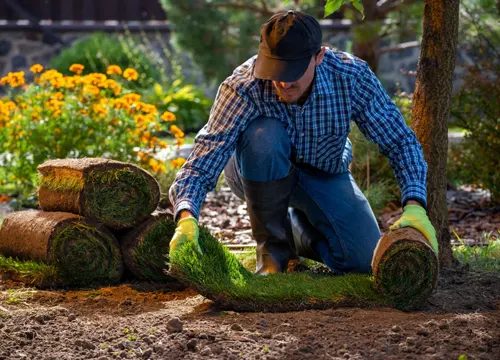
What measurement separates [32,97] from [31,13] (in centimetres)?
581

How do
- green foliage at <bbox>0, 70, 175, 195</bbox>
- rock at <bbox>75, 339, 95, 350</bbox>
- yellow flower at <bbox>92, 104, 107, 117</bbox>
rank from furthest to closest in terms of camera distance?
green foliage at <bbox>0, 70, 175, 195</bbox>, yellow flower at <bbox>92, 104, 107, 117</bbox>, rock at <bbox>75, 339, 95, 350</bbox>

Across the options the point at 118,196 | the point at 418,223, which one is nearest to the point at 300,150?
the point at 418,223

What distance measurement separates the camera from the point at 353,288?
3.15 meters

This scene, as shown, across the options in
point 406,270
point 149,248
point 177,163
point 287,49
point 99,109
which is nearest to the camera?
point 406,270

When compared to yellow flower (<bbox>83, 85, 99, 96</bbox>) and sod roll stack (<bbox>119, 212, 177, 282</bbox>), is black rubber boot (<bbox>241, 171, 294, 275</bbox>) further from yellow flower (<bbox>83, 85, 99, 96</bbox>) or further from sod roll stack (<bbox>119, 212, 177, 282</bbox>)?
yellow flower (<bbox>83, 85, 99, 96</bbox>)

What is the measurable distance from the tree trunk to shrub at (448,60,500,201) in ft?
5.97

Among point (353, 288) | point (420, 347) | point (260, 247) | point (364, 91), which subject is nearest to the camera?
point (420, 347)

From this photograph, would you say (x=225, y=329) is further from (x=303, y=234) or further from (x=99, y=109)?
(x=99, y=109)

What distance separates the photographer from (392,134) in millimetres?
3420

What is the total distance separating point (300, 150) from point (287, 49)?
0.57 meters

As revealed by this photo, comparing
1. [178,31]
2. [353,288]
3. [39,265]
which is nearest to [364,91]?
[353,288]

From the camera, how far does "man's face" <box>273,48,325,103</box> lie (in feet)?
10.9

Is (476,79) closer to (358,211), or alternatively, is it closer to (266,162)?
(358,211)

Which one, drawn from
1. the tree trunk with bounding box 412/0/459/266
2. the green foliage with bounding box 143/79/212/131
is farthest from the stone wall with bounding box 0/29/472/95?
the tree trunk with bounding box 412/0/459/266
